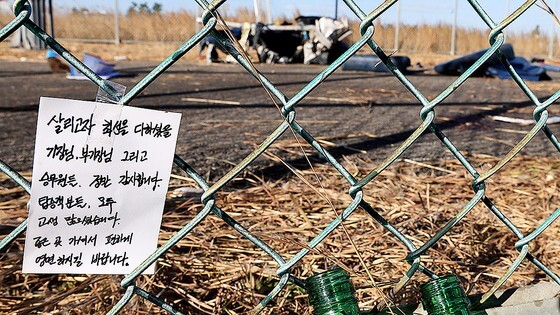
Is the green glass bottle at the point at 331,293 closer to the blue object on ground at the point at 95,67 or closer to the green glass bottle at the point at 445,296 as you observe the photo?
the green glass bottle at the point at 445,296

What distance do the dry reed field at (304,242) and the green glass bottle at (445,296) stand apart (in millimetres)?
68

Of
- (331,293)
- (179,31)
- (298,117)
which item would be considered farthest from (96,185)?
(179,31)

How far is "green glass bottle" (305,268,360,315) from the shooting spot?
920 millimetres

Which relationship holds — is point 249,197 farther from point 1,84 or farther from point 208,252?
point 1,84

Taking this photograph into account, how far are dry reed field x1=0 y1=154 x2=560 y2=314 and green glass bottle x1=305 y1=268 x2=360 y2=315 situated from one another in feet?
0.10

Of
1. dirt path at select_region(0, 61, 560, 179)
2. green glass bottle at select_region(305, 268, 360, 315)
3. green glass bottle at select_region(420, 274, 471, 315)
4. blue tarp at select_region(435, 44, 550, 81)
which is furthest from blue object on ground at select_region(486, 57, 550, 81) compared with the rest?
green glass bottle at select_region(305, 268, 360, 315)

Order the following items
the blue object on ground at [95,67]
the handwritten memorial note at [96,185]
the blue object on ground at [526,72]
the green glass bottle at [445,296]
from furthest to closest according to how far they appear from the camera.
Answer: the blue object on ground at [526,72] → the blue object on ground at [95,67] → the green glass bottle at [445,296] → the handwritten memorial note at [96,185]

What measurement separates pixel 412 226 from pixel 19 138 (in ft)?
5.59

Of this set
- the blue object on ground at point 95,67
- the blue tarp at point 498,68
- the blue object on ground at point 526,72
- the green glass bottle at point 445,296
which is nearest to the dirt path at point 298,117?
the blue object on ground at point 95,67

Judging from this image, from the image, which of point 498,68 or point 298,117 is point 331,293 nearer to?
point 298,117

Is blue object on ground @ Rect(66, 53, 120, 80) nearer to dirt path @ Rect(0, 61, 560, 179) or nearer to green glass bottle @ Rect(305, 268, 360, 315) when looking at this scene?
dirt path @ Rect(0, 61, 560, 179)

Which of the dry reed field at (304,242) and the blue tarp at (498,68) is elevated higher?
the dry reed field at (304,242)

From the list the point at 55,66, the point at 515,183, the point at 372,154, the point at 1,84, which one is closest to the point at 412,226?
the point at 515,183

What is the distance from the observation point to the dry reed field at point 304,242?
4.19 ft
